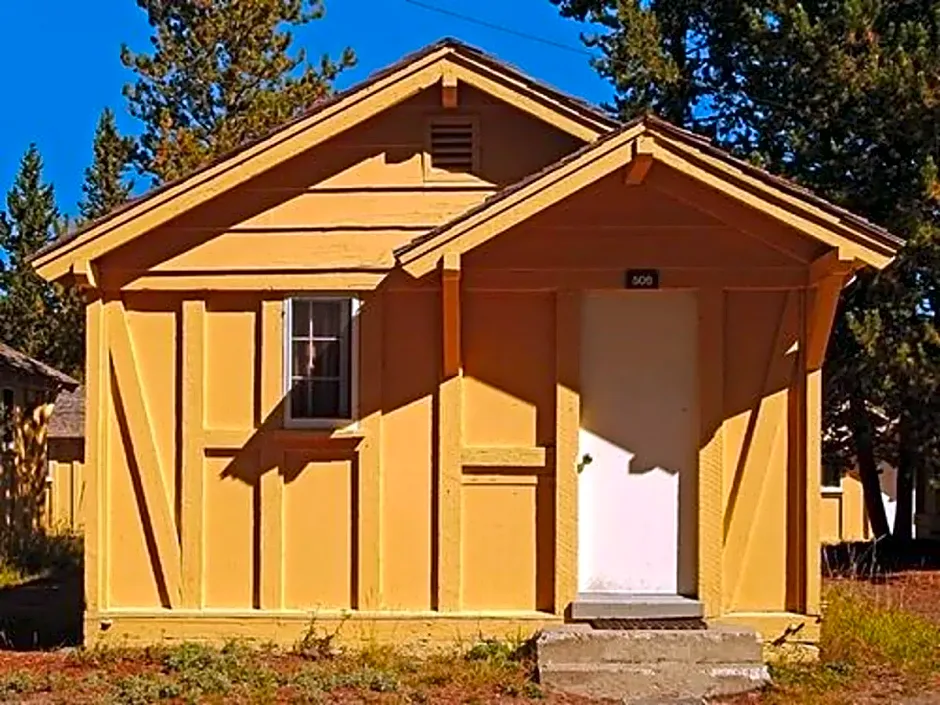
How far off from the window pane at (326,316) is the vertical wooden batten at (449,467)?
859 millimetres

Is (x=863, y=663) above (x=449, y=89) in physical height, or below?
below

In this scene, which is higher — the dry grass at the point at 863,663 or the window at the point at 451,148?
the window at the point at 451,148

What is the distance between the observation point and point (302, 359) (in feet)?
33.0

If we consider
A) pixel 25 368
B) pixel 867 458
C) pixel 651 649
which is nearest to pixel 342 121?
pixel 651 649

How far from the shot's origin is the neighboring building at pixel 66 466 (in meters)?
26.4

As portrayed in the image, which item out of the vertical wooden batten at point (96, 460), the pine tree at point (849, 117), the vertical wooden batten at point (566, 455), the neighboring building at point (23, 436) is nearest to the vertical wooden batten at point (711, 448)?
the vertical wooden batten at point (566, 455)

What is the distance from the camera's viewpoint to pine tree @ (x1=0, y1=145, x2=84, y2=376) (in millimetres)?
34000

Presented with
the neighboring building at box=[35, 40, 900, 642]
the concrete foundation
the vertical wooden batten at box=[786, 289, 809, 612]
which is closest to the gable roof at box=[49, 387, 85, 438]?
the neighboring building at box=[35, 40, 900, 642]

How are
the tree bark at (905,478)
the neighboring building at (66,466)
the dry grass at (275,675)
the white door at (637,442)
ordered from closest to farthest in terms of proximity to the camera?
the dry grass at (275,675) → the white door at (637,442) → the tree bark at (905,478) → the neighboring building at (66,466)

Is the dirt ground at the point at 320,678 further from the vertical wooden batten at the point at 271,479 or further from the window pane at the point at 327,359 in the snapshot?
the window pane at the point at 327,359

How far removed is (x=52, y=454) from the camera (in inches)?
1195

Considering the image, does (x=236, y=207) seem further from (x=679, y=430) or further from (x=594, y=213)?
(x=679, y=430)

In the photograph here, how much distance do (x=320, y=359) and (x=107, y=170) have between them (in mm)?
25143

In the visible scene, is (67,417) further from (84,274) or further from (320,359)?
(320,359)
